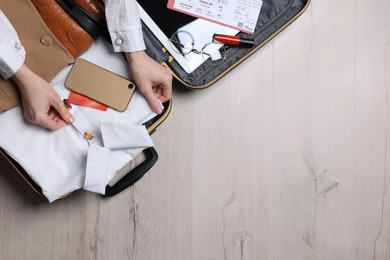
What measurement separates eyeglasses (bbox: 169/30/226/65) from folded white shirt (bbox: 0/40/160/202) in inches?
4.5

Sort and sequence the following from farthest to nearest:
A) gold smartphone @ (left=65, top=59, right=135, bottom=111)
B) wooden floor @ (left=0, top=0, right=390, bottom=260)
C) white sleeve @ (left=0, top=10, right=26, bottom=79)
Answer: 1. wooden floor @ (left=0, top=0, right=390, bottom=260)
2. gold smartphone @ (left=65, top=59, right=135, bottom=111)
3. white sleeve @ (left=0, top=10, right=26, bottom=79)

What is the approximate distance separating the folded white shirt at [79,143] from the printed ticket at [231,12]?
0.65ft

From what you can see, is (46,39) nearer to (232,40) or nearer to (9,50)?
(9,50)

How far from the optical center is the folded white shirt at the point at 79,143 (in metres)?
0.74

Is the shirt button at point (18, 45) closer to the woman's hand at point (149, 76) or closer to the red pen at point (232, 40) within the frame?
the woman's hand at point (149, 76)

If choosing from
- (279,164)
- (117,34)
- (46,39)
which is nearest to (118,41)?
(117,34)

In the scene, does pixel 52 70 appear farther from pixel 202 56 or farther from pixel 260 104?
pixel 260 104

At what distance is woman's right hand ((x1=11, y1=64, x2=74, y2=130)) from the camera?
704 millimetres

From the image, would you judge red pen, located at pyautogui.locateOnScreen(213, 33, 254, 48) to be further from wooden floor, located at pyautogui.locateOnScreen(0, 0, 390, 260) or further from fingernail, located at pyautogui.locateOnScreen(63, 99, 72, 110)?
fingernail, located at pyautogui.locateOnScreen(63, 99, 72, 110)

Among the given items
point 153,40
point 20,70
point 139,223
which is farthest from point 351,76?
point 20,70

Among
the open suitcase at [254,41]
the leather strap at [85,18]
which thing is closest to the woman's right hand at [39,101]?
the leather strap at [85,18]

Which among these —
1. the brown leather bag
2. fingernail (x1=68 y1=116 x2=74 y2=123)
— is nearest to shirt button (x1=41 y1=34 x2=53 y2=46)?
the brown leather bag

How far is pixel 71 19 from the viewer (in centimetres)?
73

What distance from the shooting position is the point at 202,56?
2.78 feet
